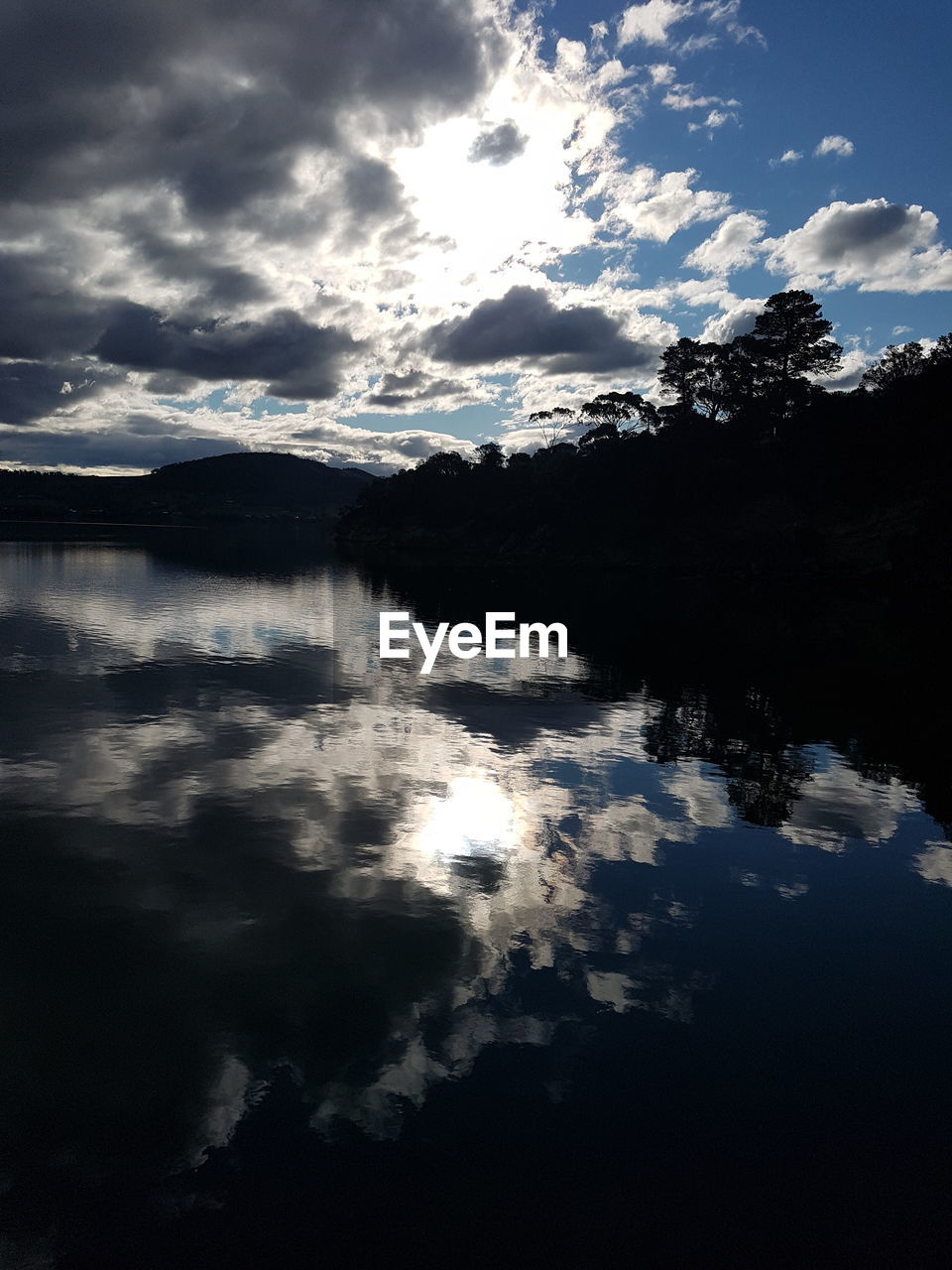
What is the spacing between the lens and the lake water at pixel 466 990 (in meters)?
7.71

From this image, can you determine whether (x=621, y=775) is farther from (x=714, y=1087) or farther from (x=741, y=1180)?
(x=741, y=1180)

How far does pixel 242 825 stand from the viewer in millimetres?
17484

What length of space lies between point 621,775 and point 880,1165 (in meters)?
14.1

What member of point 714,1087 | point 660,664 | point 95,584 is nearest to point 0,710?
point 714,1087

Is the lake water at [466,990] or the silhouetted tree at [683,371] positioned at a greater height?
the silhouetted tree at [683,371]

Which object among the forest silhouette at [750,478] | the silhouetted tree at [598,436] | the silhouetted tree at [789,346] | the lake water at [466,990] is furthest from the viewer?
the silhouetted tree at [598,436]

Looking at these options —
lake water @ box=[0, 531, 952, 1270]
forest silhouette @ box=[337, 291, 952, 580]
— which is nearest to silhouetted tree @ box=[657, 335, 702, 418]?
forest silhouette @ box=[337, 291, 952, 580]

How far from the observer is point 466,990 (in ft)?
37.6

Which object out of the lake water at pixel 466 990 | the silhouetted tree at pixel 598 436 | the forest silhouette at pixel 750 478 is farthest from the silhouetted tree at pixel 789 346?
the lake water at pixel 466 990

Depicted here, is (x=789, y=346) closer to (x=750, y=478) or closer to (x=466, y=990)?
(x=750, y=478)

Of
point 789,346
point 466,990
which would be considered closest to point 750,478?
point 789,346

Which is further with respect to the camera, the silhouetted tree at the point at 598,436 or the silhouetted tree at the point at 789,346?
the silhouetted tree at the point at 598,436

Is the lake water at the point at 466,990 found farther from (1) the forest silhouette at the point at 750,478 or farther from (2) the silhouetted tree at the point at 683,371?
(2) the silhouetted tree at the point at 683,371

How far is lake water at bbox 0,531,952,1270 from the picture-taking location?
7707mm
